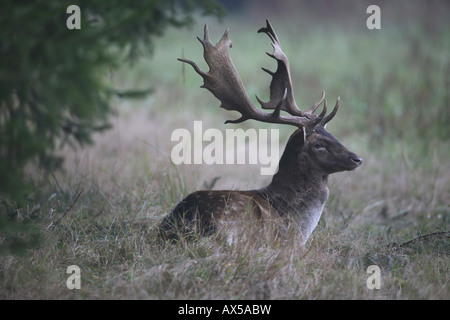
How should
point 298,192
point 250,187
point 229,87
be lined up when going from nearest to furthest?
point 298,192 < point 229,87 < point 250,187

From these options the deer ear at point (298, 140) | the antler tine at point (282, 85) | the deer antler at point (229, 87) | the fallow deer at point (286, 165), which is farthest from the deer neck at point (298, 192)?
the antler tine at point (282, 85)

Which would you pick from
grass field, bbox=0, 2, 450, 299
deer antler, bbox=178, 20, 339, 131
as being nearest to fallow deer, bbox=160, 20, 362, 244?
deer antler, bbox=178, 20, 339, 131

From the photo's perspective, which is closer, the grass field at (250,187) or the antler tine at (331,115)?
the grass field at (250,187)

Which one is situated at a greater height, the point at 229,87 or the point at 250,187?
the point at 229,87

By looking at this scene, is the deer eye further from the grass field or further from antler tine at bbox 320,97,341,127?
the grass field

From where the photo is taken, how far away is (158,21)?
6.52 meters

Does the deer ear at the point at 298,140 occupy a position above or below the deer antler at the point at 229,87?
below

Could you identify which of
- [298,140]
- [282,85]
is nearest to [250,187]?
[282,85]

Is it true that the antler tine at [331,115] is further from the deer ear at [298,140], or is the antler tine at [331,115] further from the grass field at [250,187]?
the grass field at [250,187]

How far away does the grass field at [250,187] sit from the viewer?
12.3ft

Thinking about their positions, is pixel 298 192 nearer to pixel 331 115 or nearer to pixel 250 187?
pixel 331 115

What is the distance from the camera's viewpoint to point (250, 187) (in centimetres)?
640
